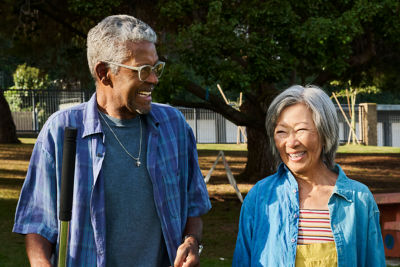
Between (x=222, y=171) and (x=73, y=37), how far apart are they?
18.0 ft

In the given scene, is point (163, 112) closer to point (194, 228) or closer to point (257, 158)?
point (194, 228)

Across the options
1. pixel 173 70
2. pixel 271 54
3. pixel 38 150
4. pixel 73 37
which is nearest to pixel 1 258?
pixel 173 70

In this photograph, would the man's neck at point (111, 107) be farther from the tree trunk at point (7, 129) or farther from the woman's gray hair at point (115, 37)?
the tree trunk at point (7, 129)

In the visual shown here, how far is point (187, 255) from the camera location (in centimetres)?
258

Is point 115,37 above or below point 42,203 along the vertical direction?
above

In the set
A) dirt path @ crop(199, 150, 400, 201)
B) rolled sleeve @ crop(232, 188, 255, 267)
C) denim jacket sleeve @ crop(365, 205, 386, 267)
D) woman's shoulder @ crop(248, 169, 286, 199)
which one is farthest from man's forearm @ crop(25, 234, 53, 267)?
dirt path @ crop(199, 150, 400, 201)

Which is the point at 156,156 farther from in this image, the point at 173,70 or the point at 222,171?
the point at 222,171

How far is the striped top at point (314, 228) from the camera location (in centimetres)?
273

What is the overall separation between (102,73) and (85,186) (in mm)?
477

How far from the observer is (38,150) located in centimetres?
254

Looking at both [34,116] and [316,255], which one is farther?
[34,116]

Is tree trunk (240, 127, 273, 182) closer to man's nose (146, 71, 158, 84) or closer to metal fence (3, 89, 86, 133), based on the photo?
man's nose (146, 71, 158, 84)

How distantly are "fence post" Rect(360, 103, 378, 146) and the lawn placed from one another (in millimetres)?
2568

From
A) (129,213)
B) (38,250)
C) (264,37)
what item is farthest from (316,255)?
(264,37)
